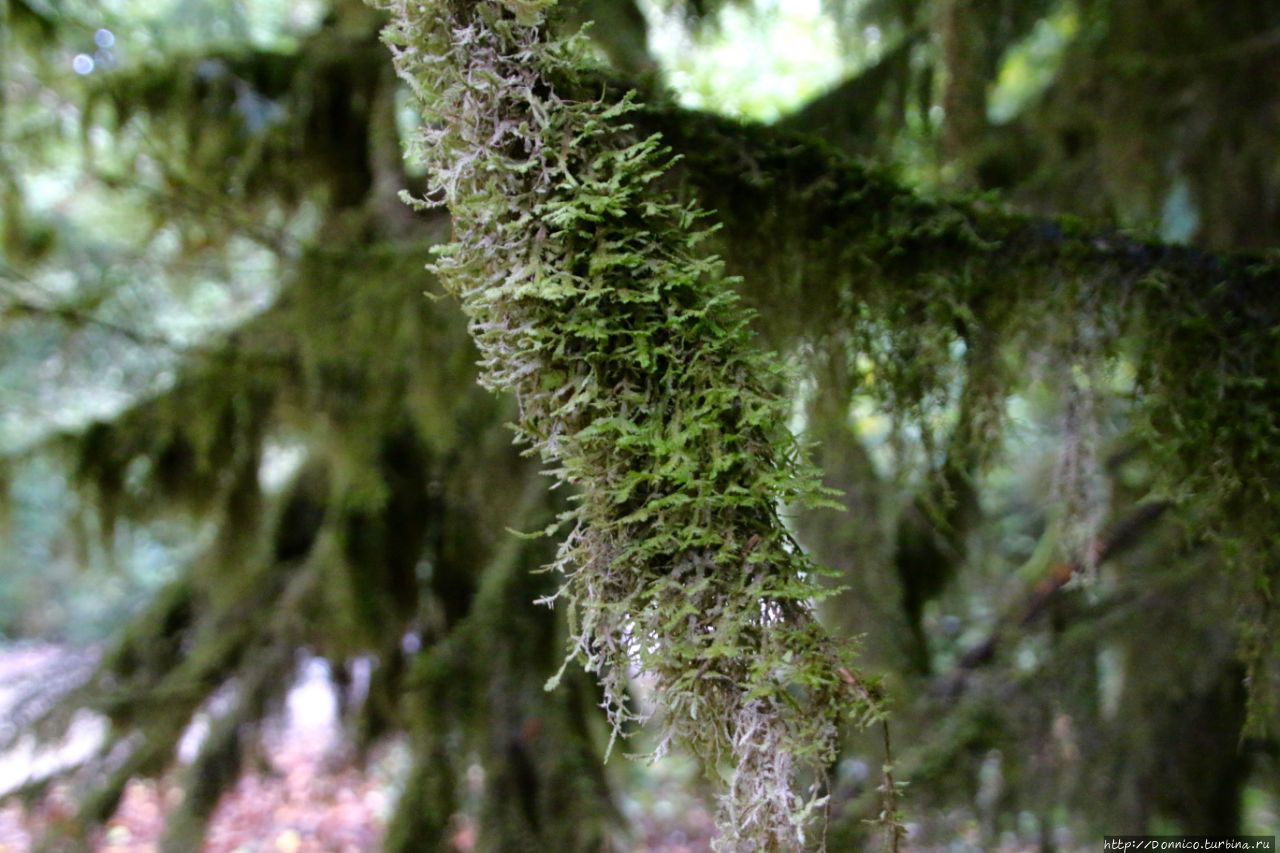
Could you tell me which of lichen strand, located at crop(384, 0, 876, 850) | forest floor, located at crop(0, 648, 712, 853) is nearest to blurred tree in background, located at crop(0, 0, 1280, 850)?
lichen strand, located at crop(384, 0, 876, 850)

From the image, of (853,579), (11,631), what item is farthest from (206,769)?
(11,631)

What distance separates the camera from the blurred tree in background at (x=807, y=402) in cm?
144

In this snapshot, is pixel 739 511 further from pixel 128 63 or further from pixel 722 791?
pixel 128 63

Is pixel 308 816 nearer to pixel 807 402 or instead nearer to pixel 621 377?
pixel 807 402

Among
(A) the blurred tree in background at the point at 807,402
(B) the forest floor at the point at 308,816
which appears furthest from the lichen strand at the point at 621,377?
(B) the forest floor at the point at 308,816

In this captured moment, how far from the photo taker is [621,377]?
0.95m

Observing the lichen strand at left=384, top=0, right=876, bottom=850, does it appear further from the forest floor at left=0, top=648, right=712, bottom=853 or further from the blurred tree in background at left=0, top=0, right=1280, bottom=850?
the forest floor at left=0, top=648, right=712, bottom=853

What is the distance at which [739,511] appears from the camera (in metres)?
0.91

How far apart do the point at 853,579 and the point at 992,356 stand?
1209mm

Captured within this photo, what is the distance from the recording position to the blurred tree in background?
1.44 meters

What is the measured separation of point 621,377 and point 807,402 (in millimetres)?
668

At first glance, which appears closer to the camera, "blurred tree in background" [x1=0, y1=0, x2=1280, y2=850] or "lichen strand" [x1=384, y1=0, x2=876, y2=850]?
"lichen strand" [x1=384, y1=0, x2=876, y2=850]

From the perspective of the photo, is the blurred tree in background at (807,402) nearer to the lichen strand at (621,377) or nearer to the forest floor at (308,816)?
the lichen strand at (621,377)

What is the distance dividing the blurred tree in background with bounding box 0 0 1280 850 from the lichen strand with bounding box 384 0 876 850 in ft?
1.22
